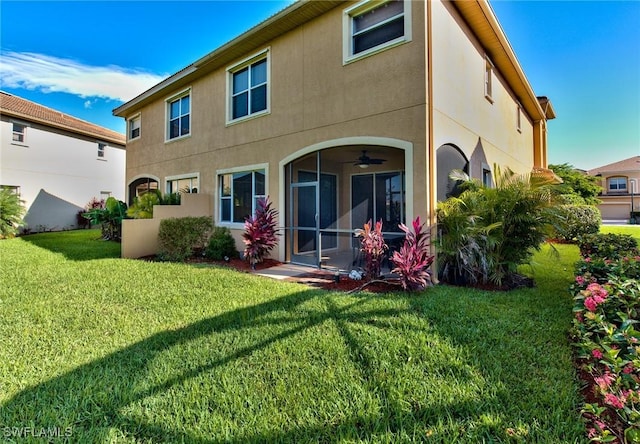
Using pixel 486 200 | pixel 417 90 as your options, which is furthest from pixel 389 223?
pixel 417 90

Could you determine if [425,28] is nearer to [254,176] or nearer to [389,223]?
[389,223]

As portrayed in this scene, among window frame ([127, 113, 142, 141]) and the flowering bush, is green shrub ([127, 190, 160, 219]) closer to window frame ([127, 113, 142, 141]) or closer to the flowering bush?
window frame ([127, 113, 142, 141])

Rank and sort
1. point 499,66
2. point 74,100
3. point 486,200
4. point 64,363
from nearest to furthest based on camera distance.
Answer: point 64,363 → point 486,200 → point 499,66 → point 74,100

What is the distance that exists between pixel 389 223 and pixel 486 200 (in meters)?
3.25

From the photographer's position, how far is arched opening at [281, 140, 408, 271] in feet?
29.8

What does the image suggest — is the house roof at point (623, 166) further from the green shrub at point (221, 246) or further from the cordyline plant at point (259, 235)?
the green shrub at point (221, 246)

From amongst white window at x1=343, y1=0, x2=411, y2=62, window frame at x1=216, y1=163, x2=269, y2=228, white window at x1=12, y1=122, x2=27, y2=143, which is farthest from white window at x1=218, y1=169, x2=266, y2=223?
white window at x1=12, y1=122, x2=27, y2=143

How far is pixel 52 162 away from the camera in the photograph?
20.7 metres

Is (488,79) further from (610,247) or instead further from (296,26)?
(610,247)

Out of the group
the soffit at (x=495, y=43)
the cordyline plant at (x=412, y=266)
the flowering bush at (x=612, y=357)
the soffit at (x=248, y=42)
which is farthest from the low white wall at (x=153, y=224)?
the flowering bush at (x=612, y=357)

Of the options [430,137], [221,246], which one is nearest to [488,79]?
[430,137]

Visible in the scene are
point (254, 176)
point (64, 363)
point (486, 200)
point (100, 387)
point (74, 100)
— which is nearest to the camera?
point (100, 387)

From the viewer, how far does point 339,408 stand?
2662 millimetres

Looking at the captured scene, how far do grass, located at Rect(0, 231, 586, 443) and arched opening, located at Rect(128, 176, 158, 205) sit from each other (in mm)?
10966
